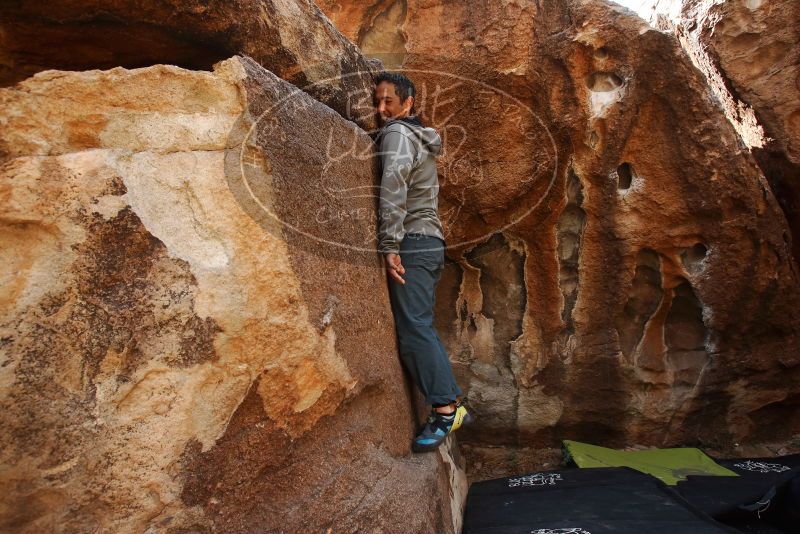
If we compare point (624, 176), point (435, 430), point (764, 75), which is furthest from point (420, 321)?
point (764, 75)

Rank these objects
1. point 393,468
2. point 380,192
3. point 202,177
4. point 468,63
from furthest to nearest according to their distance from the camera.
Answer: point 468,63 < point 380,192 < point 393,468 < point 202,177

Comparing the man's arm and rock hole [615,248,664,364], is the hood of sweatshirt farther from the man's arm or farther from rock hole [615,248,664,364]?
rock hole [615,248,664,364]

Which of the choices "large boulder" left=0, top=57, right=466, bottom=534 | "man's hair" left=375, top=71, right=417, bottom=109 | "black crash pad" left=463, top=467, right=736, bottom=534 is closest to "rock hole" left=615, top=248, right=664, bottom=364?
"black crash pad" left=463, top=467, right=736, bottom=534

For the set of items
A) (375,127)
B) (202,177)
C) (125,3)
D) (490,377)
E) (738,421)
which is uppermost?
(125,3)

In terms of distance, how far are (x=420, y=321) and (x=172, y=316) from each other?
106 cm

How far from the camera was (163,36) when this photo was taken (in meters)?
1.77

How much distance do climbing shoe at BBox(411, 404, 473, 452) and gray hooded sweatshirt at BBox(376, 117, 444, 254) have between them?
2.47ft

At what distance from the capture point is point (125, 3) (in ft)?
5.39

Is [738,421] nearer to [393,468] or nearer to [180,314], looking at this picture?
[393,468]

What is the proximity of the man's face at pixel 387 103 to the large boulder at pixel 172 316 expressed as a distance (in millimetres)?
731

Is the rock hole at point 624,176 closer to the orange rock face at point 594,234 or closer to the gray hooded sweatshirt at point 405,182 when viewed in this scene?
the orange rock face at point 594,234

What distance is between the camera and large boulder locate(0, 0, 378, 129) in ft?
5.37

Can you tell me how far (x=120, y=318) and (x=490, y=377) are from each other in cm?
259

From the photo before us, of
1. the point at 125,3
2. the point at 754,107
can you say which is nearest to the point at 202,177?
the point at 125,3
